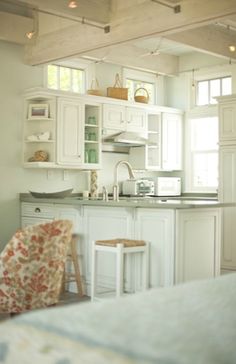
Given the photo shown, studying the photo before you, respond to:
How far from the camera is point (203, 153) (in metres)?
8.41

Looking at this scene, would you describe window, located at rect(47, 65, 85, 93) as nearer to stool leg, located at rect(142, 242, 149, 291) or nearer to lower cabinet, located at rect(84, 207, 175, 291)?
lower cabinet, located at rect(84, 207, 175, 291)

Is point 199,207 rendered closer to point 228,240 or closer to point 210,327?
point 228,240

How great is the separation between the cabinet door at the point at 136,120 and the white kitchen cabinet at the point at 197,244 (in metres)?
2.91

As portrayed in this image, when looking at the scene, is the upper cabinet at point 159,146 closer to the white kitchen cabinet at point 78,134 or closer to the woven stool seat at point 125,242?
the white kitchen cabinet at point 78,134

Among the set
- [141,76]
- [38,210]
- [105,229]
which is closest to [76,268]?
[105,229]

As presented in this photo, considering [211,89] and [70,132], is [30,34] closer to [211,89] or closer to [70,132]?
[70,132]

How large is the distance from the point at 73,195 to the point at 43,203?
118cm

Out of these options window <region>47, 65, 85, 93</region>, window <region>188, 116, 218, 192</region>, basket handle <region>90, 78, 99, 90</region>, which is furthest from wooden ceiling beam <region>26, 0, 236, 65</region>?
window <region>188, 116, 218, 192</region>

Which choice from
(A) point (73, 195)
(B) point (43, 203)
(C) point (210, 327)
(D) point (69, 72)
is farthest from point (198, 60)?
(C) point (210, 327)

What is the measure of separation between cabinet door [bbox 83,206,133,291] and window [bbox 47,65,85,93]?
238 centimetres

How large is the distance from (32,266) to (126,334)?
10.3ft

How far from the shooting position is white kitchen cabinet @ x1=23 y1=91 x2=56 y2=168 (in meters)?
6.67

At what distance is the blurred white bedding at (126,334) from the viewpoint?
490mm

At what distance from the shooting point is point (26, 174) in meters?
6.82
